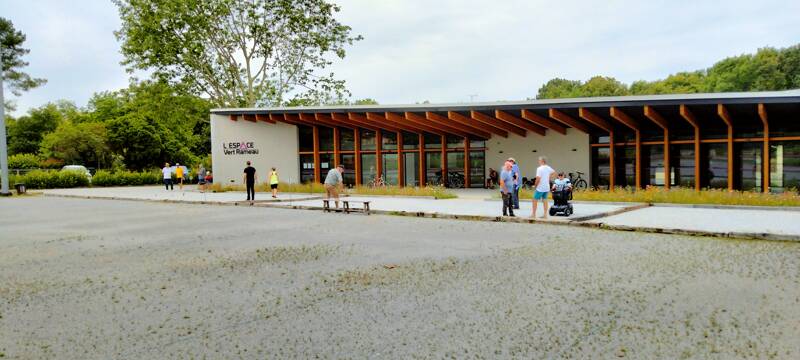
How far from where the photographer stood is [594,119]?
21.9 m

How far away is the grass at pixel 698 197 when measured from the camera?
15414 millimetres

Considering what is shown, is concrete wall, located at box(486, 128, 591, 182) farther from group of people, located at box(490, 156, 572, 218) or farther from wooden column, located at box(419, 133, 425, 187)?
group of people, located at box(490, 156, 572, 218)

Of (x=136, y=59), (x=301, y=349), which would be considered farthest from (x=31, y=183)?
(x=301, y=349)

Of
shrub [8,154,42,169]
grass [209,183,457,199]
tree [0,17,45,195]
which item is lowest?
grass [209,183,457,199]

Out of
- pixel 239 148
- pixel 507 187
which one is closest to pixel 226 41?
pixel 239 148

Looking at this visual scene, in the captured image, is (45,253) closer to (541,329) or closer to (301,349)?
(301,349)

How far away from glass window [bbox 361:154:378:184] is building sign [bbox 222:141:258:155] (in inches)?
252

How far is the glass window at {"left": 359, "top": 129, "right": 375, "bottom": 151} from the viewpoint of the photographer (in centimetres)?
2959

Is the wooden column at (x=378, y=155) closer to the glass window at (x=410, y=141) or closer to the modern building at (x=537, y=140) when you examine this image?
the modern building at (x=537, y=140)

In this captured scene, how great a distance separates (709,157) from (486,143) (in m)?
9.69

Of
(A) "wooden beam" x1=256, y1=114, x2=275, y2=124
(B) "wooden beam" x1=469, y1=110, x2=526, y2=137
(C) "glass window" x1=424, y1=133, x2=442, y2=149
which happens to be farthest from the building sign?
(B) "wooden beam" x1=469, y1=110, x2=526, y2=137

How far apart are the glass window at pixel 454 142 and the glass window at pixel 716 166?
10.8 meters

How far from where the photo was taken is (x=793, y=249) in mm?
8859

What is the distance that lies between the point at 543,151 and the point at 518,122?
290 cm
